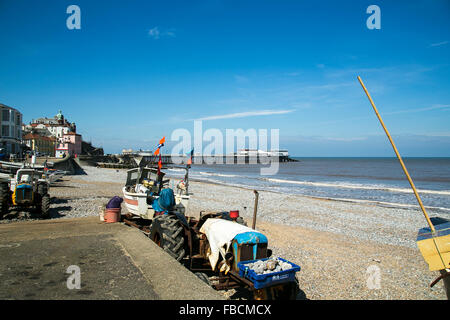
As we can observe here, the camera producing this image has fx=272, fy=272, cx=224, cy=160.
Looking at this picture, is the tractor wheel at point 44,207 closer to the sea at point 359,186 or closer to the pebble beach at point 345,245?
the pebble beach at point 345,245

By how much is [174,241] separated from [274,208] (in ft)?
47.7

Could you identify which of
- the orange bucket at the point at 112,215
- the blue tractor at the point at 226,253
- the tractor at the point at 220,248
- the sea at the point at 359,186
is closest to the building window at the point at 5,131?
the sea at the point at 359,186

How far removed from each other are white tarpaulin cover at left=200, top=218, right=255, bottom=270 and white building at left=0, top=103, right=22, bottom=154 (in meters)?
58.8

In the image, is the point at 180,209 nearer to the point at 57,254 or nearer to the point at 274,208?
the point at 57,254

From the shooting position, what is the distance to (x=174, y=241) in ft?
20.2

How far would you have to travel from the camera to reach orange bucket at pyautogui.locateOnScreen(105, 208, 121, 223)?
980 cm

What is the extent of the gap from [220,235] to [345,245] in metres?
7.60

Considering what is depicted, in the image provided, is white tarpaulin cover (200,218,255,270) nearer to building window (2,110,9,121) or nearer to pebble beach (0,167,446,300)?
pebble beach (0,167,446,300)

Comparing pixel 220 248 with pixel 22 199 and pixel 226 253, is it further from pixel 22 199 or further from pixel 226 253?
pixel 22 199

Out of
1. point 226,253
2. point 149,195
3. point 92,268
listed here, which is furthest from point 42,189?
point 226,253

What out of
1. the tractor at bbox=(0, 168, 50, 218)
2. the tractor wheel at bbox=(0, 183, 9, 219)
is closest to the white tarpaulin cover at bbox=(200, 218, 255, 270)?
the tractor at bbox=(0, 168, 50, 218)

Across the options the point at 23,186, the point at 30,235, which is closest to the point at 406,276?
the point at 30,235

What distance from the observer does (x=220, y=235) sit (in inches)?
221
